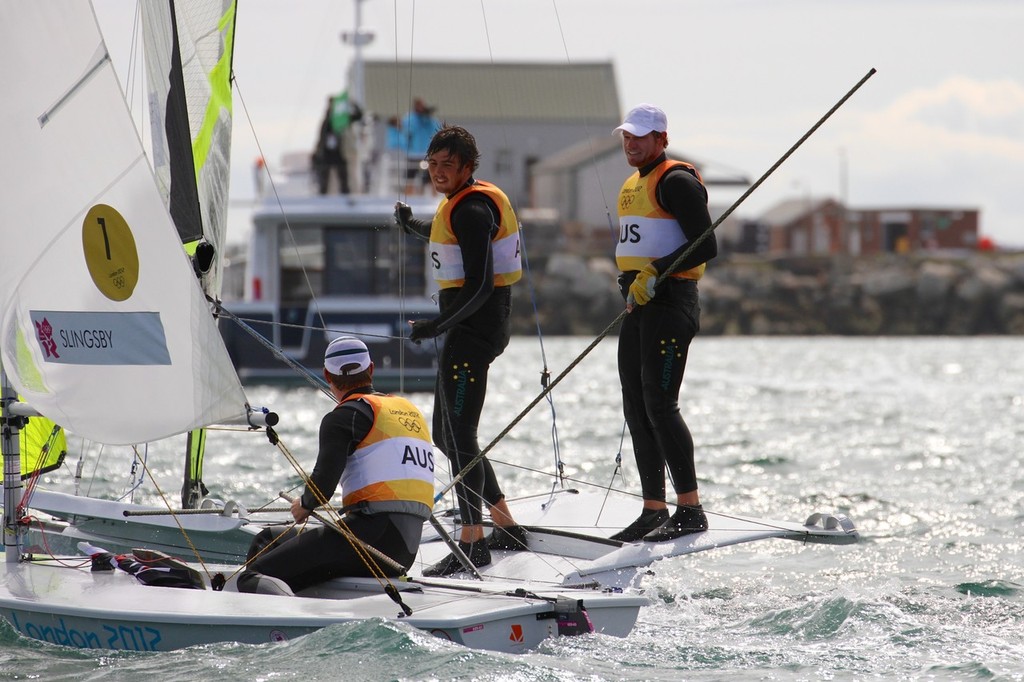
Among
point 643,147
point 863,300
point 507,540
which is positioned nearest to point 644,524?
point 507,540

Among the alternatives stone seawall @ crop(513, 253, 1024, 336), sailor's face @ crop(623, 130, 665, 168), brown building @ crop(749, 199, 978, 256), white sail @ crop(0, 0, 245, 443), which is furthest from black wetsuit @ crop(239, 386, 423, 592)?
brown building @ crop(749, 199, 978, 256)

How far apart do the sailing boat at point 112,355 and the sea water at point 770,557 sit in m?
0.10

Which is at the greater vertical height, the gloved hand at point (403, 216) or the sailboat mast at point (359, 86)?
the sailboat mast at point (359, 86)

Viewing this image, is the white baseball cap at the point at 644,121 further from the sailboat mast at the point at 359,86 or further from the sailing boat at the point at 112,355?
the sailboat mast at the point at 359,86

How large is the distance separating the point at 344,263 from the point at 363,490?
552 inches

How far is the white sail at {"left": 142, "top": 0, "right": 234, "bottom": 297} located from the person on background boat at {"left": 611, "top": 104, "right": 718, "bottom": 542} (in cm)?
204

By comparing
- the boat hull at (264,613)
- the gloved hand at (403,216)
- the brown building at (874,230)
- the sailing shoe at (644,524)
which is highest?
the brown building at (874,230)

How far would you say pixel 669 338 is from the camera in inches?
227

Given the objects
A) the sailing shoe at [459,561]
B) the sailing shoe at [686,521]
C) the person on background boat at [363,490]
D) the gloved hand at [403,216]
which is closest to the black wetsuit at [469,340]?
the sailing shoe at [459,561]

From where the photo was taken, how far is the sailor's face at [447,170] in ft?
18.6

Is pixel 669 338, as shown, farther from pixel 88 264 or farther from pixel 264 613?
pixel 88 264

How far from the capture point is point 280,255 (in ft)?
62.2

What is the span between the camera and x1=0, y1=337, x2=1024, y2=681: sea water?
4613 mm

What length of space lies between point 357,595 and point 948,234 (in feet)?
194
